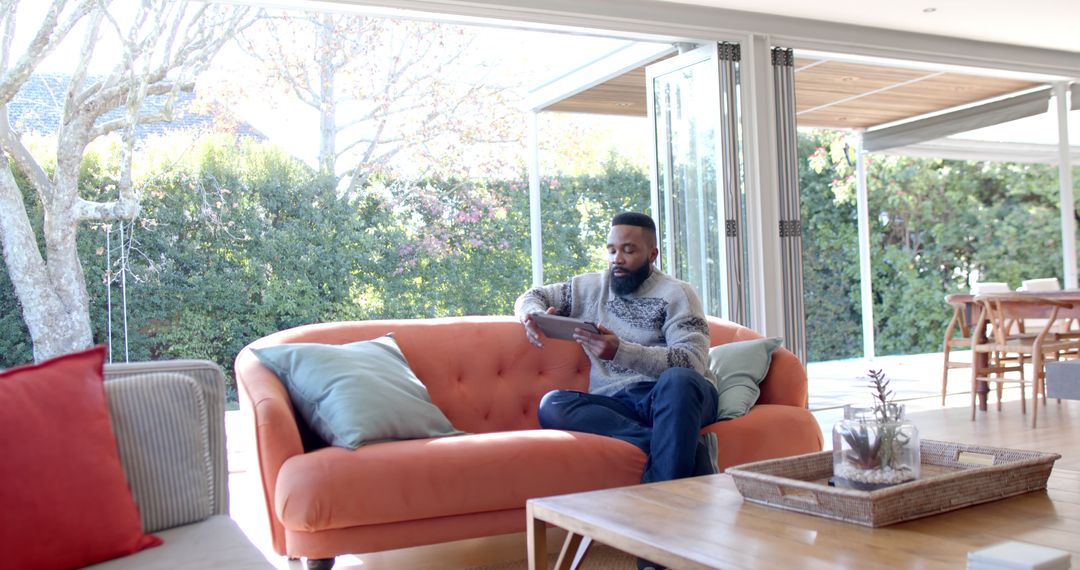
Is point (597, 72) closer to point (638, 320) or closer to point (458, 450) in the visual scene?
point (638, 320)

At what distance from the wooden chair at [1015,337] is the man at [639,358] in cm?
310

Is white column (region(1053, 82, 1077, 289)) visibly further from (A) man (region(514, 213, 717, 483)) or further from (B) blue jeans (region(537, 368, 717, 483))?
(B) blue jeans (region(537, 368, 717, 483))

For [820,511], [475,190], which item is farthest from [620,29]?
[475,190]

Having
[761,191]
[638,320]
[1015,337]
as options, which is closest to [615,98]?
[761,191]

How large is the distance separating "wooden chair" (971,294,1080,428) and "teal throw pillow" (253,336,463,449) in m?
3.93

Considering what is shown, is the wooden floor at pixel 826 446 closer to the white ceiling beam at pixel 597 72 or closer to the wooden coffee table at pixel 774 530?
the wooden coffee table at pixel 774 530

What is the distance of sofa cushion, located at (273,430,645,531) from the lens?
8.39 ft

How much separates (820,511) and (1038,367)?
448 centimetres

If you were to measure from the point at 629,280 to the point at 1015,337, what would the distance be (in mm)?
3672

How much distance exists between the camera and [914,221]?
11.9m

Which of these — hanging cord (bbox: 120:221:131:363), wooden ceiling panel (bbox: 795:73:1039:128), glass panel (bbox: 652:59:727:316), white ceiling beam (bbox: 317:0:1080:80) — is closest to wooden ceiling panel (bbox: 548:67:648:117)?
glass panel (bbox: 652:59:727:316)

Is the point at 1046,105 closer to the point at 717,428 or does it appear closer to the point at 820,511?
the point at 717,428

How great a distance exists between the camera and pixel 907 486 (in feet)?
5.47

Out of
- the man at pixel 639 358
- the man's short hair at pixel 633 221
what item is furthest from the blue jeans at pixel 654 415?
the man's short hair at pixel 633 221
